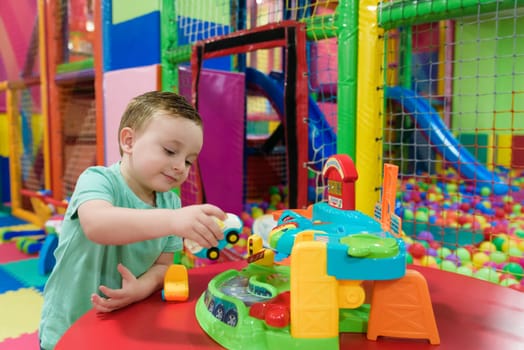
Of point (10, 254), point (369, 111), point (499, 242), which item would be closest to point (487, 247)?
point (499, 242)

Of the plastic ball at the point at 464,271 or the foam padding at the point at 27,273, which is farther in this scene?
the foam padding at the point at 27,273

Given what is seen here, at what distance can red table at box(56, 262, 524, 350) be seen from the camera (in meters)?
0.72

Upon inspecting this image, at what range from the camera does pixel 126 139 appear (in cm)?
97

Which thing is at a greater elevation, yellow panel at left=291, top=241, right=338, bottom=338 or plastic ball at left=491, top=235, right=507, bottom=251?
yellow panel at left=291, top=241, right=338, bottom=338

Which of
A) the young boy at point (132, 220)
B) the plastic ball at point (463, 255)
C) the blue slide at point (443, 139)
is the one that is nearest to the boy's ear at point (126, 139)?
the young boy at point (132, 220)

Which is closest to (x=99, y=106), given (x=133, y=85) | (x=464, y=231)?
(x=133, y=85)

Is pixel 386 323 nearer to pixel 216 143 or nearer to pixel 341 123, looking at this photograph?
pixel 341 123

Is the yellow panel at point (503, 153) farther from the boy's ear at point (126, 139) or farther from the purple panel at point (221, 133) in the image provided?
the boy's ear at point (126, 139)

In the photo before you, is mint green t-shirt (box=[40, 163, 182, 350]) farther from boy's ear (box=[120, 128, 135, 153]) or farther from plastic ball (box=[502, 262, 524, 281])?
plastic ball (box=[502, 262, 524, 281])

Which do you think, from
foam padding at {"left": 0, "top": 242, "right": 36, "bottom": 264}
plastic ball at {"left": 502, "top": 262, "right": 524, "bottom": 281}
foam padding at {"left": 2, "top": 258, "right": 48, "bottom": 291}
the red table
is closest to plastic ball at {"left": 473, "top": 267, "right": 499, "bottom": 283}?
plastic ball at {"left": 502, "top": 262, "right": 524, "bottom": 281}

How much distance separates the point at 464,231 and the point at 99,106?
7.81 feet

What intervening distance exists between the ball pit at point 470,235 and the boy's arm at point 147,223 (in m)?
0.83

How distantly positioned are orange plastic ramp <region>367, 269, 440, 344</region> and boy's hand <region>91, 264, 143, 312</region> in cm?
43

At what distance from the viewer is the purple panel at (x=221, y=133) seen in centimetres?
281
